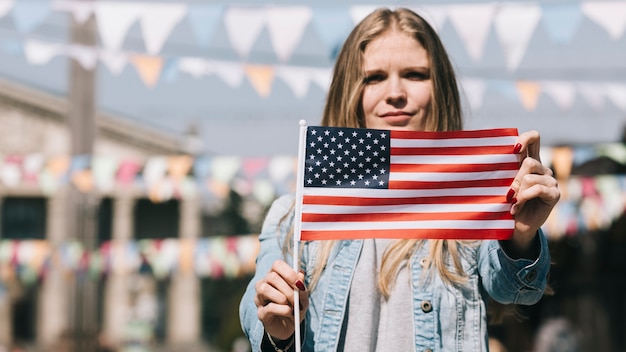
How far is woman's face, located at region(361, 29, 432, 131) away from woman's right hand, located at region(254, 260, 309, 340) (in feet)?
1.80

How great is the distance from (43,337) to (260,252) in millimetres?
42129

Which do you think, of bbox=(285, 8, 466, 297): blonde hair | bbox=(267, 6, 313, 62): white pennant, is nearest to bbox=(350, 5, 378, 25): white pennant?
bbox=(267, 6, 313, 62): white pennant

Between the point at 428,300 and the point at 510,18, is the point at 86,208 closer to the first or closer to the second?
the point at 510,18

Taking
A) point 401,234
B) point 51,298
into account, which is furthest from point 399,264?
point 51,298

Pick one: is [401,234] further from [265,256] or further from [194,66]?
[194,66]

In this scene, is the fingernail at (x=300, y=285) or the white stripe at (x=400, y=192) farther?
the white stripe at (x=400, y=192)

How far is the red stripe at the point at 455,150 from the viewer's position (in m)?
2.24

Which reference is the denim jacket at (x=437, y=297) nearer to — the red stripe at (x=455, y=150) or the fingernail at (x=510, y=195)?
the fingernail at (x=510, y=195)

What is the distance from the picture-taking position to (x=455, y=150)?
7.55 ft

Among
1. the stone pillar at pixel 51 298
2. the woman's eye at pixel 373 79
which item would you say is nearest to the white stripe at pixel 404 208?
the woman's eye at pixel 373 79

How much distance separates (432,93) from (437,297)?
0.52 metres

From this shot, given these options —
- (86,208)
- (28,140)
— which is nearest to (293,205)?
(86,208)

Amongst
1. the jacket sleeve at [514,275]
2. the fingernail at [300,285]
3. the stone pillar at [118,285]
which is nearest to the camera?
the fingernail at [300,285]

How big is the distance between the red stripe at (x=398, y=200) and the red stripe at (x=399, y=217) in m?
0.03
